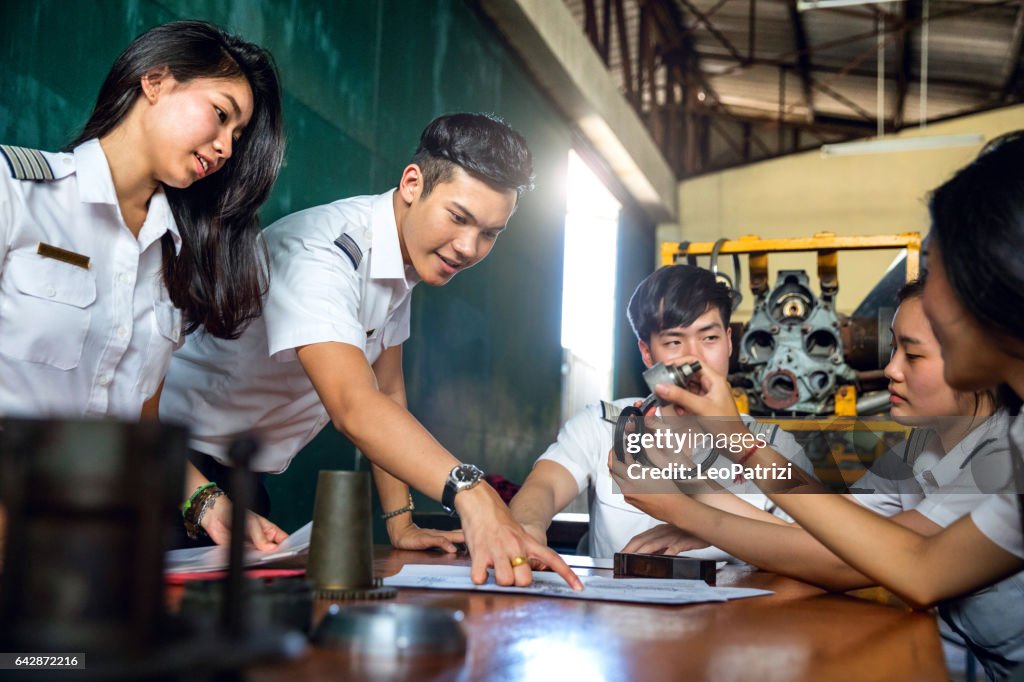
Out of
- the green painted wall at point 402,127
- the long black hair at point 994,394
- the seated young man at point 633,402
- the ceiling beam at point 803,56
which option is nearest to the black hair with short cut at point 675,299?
the seated young man at point 633,402

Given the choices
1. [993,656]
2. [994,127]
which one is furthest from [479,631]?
[994,127]

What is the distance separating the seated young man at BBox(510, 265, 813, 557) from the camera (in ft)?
7.00

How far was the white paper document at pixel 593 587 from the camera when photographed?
102 centimetres

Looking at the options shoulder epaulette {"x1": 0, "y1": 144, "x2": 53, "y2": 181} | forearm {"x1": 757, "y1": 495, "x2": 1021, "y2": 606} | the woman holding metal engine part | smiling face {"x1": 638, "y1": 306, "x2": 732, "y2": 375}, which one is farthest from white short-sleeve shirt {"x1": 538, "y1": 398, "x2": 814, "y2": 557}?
shoulder epaulette {"x1": 0, "y1": 144, "x2": 53, "y2": 181}

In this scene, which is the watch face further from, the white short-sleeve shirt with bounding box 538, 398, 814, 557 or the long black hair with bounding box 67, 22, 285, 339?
the white short-sleeve shirt with bounding box 538, 398, 814, 557

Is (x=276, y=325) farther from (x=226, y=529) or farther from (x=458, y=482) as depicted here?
(x=458, y=482)

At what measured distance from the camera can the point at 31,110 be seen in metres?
1.86

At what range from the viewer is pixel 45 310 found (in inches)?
53.1

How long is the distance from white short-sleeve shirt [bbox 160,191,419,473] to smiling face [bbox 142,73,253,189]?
0.81ft

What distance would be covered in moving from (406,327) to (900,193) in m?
8.74

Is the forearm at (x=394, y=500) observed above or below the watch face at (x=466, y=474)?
below

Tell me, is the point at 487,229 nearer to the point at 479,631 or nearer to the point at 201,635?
the point at 479,631

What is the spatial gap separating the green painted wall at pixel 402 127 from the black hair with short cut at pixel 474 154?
2.70 ft

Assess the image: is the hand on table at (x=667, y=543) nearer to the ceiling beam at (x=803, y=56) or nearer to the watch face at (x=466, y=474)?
the watch face at (x=466, y=474)
